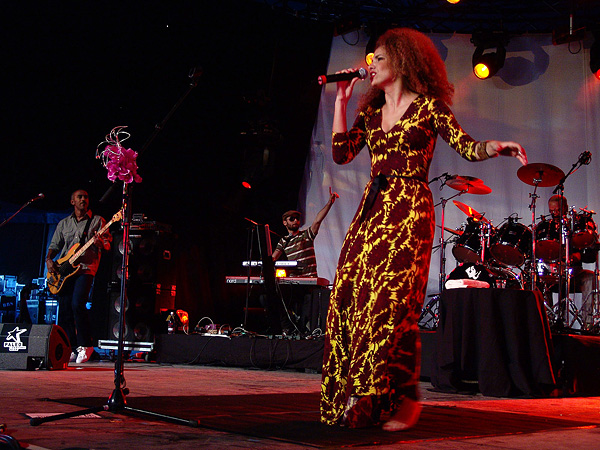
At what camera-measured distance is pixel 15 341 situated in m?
5.84

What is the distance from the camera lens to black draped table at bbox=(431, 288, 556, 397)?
501 cm

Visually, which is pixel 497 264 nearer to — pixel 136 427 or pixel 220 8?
pixel 220 8

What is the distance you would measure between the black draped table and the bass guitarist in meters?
3.77

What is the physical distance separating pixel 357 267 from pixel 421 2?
8.22m

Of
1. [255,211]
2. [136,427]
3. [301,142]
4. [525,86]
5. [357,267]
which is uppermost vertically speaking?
[525,86]

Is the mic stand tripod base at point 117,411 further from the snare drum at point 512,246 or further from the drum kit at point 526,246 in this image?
the snare drum at point 512,246

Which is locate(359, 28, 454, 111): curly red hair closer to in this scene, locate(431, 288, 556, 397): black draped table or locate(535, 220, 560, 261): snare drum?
locate(431, 288, 556, 397): black draped table

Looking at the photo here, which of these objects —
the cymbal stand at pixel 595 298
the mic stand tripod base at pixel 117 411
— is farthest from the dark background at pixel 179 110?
the mic stand tripod base at pixel 117 411

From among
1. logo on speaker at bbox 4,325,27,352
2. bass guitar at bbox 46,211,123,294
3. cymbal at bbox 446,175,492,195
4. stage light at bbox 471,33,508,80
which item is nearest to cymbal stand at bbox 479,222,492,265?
cymbal at bbox 446,175,492,195

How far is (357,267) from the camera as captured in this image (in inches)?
109

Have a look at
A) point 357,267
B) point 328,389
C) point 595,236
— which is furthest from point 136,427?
point 595,236

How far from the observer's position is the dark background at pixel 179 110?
7871mm

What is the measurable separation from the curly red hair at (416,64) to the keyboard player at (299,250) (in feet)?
16.3

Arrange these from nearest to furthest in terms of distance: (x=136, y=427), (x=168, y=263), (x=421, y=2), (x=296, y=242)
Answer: (x=136, y=427) → (x=168, y=263) → (x=296, y=242) → (x=421, y=2)
